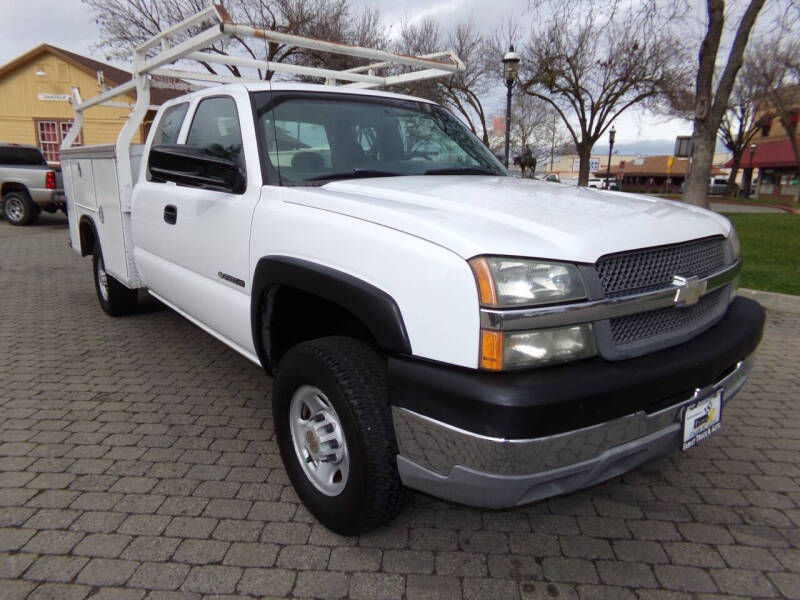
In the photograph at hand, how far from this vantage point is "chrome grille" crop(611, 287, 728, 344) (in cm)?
197

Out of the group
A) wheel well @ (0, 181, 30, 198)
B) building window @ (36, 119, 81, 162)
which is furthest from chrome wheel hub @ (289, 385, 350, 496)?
building window @ (36, 119, 81, 162)

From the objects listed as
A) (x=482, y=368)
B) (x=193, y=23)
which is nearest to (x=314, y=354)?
(x=482, y=368)

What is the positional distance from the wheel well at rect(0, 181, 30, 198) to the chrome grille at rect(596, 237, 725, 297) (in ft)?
53.4

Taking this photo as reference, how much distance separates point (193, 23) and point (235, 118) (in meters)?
0.85

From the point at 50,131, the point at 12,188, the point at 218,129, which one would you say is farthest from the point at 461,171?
the point at 50,131

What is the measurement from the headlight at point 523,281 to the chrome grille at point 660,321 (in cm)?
25

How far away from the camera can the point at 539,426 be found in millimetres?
1717

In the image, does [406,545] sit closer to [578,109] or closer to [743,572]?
[743,572]

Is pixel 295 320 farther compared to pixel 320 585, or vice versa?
pixel 295 320

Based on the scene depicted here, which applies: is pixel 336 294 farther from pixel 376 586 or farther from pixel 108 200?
pixel 108 200

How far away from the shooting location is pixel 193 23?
3473mm

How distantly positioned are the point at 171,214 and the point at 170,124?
2.85ft

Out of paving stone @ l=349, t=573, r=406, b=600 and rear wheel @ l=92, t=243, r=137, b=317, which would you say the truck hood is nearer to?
paving stone @ l=349, t=573, r=406, b=600

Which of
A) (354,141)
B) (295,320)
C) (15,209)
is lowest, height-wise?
(15,209)
